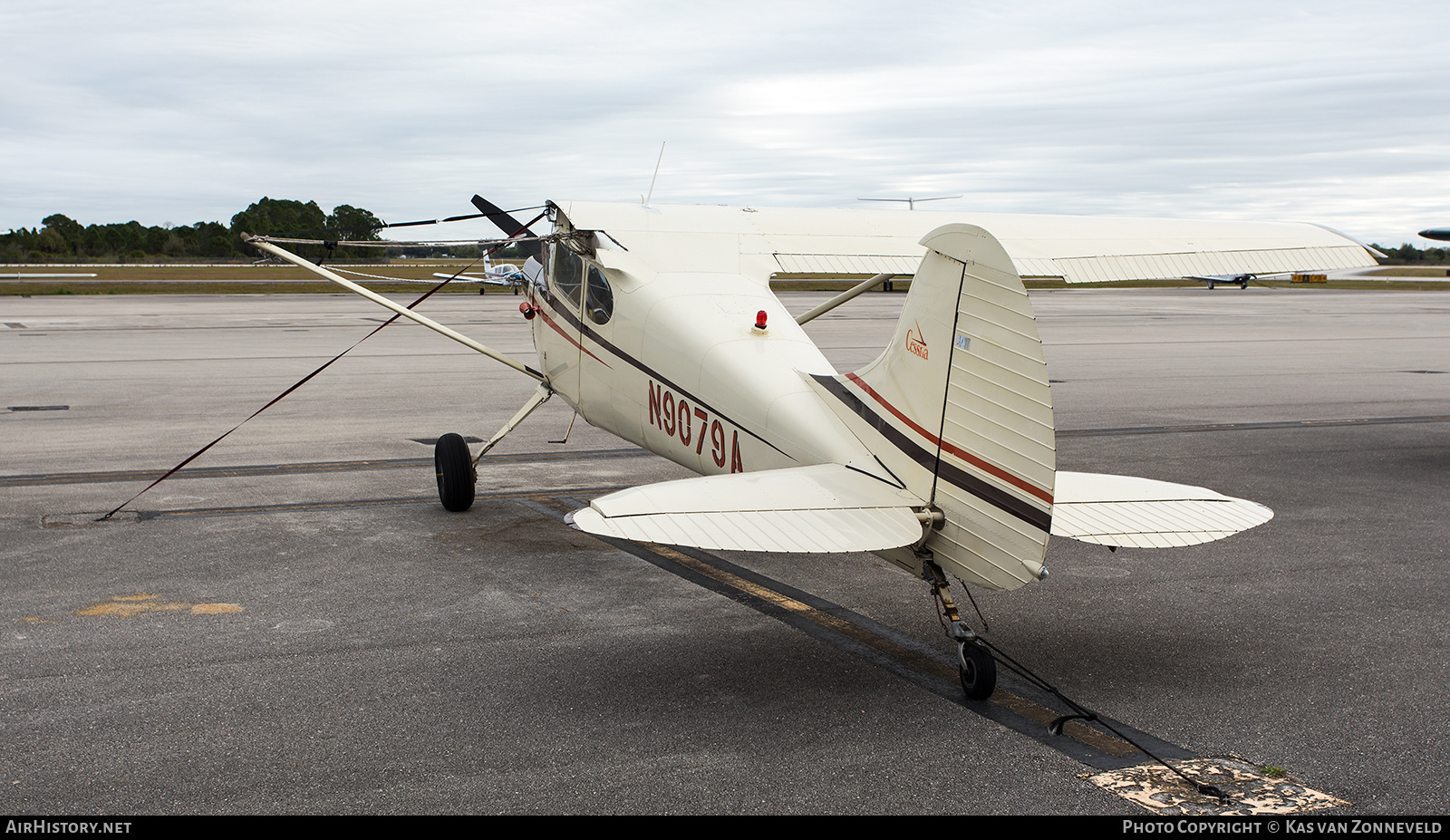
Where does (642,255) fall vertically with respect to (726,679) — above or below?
above

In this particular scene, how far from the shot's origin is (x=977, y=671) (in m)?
5.34

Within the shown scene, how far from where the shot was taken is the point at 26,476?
1110 cm

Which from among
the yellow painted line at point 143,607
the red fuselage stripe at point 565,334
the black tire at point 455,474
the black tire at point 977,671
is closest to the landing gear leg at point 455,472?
the black tire at point 455,474

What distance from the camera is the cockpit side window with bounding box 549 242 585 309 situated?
8.71 meters

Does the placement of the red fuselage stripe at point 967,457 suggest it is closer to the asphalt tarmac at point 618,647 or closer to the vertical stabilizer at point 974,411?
the vertical stabilizer at point 974,411

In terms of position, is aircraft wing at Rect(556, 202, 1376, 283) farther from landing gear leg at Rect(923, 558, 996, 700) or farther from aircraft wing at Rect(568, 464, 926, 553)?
landing gear leg at Rect(923, 558, 996, 700)

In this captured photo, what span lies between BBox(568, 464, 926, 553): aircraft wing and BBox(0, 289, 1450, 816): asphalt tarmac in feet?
2.94

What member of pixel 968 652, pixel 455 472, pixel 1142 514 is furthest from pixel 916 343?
pixel 455 472

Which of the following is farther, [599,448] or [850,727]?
[599,448]

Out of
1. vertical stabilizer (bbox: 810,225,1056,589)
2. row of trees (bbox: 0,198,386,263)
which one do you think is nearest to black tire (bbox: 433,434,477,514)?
vertical stabilizer (bbox: 810,225,1056,589)

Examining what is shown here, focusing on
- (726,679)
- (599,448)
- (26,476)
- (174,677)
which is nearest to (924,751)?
(726,679)
